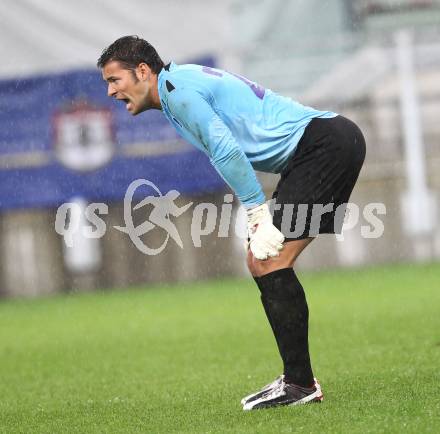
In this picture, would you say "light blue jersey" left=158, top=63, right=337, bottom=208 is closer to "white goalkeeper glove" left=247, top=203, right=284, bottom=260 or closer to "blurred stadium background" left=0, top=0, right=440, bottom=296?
"white goalkeeper glove" left=247, top=203, right=284, bottom=260

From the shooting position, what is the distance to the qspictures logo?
11.3m

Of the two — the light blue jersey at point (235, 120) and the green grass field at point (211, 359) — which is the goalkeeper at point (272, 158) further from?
the green grass field at point (211, 359)

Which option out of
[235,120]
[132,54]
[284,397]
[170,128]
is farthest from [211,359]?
[170,128]

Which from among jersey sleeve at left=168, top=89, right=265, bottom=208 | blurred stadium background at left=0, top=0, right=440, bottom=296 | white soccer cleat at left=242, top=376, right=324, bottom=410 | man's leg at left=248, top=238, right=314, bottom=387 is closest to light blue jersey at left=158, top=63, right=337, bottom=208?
jersey sleeve at left=168, top=89, right=265, bottom=208

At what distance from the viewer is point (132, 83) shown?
15.0ft

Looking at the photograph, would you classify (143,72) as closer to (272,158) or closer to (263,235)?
(272,158)

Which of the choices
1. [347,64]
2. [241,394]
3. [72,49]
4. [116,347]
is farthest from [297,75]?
[241,394]

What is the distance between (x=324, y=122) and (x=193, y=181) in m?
6.68

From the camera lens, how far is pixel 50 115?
37.1ft

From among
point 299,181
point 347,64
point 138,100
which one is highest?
point 347,64

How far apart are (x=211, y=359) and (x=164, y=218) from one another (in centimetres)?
509

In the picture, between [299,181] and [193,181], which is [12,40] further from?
[299,181]

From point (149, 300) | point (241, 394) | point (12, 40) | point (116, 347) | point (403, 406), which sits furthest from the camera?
point (12, 40)

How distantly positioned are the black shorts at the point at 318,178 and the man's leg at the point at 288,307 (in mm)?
93
